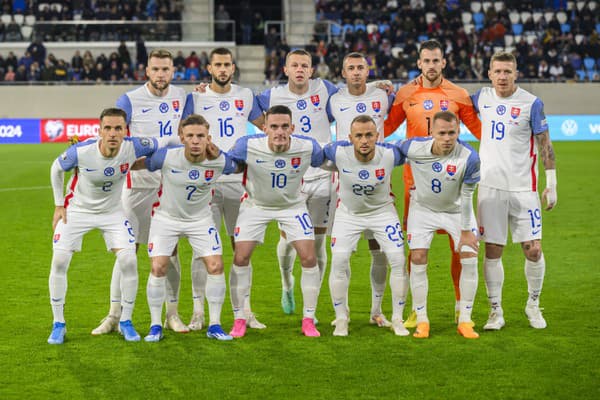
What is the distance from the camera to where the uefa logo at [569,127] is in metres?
26.5

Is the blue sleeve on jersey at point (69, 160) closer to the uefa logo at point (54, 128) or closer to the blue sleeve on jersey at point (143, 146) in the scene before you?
the blue sleeve on jersey at point (143, 146)

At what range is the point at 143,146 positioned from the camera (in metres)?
7.33

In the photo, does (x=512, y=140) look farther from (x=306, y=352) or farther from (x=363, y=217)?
(x=306, y=352)

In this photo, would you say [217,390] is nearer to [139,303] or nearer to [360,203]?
[360,203]

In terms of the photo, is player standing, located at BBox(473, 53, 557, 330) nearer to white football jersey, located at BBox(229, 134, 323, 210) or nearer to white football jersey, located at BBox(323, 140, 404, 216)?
white football jersey, located at BBox(323, 140, 404, 216)

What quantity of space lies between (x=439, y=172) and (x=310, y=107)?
143 centimetres

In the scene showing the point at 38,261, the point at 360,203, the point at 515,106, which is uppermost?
the point at 515,106

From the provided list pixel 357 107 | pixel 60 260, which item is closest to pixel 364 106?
pixel 357 107

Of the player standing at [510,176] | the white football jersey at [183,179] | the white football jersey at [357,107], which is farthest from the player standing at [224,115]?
the player standing at [510,176]

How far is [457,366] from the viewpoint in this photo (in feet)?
21.5

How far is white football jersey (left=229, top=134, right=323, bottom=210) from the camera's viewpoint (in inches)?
294

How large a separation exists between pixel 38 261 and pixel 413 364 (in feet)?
18.5

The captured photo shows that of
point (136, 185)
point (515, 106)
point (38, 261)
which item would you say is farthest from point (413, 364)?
A: point (38, 261)

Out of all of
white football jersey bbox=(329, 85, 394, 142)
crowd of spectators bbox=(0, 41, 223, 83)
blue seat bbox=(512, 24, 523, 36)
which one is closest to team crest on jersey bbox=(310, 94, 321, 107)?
white football jersey bbox=(329, 85, 394, 142)
